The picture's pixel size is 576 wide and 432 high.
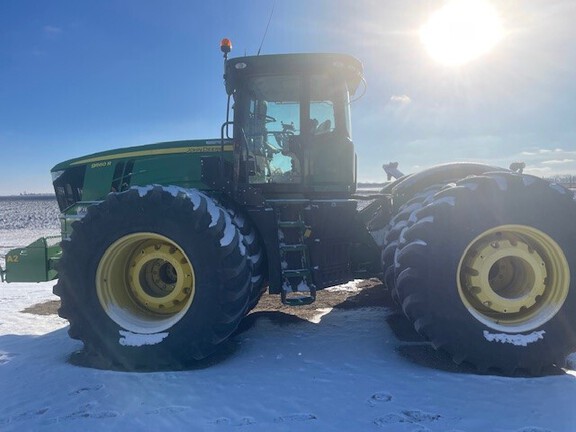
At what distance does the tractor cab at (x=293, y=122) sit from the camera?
4719 mm

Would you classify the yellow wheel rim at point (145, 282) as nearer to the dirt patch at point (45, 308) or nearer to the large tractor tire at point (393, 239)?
the large tractor tire at point (393, 239)

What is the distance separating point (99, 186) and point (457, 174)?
462cm

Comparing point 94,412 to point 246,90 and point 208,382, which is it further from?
point 246,90

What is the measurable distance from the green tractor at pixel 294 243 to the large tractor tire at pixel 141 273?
13mm

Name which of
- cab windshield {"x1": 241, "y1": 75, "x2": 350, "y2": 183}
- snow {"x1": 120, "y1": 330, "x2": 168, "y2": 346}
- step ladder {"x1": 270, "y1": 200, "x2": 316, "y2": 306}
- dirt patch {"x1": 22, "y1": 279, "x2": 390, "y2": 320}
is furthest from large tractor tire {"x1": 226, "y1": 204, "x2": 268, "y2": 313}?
dirt patch {"x1": 22, "y1": 279, "x2": 390, "y2": 320}

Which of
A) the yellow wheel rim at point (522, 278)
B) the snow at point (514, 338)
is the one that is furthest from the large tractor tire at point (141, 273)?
the snow at point (514, 338)

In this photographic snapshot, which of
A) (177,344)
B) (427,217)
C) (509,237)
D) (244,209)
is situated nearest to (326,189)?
(244,209)

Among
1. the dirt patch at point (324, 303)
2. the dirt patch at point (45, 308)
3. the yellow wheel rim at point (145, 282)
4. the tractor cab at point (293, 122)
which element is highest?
the tractor cab at point (293, 122)

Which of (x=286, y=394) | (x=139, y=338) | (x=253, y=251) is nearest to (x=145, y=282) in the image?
(x=139, y=338)

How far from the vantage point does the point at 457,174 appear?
5.20m

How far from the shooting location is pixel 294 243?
4.47 m

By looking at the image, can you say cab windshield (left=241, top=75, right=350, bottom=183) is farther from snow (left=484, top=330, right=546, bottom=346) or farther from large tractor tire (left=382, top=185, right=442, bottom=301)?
snow (left=484, top=330, right=546, bottom=346)

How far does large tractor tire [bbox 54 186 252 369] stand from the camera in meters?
3.72

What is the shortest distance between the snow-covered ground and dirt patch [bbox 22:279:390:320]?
1.15 m
